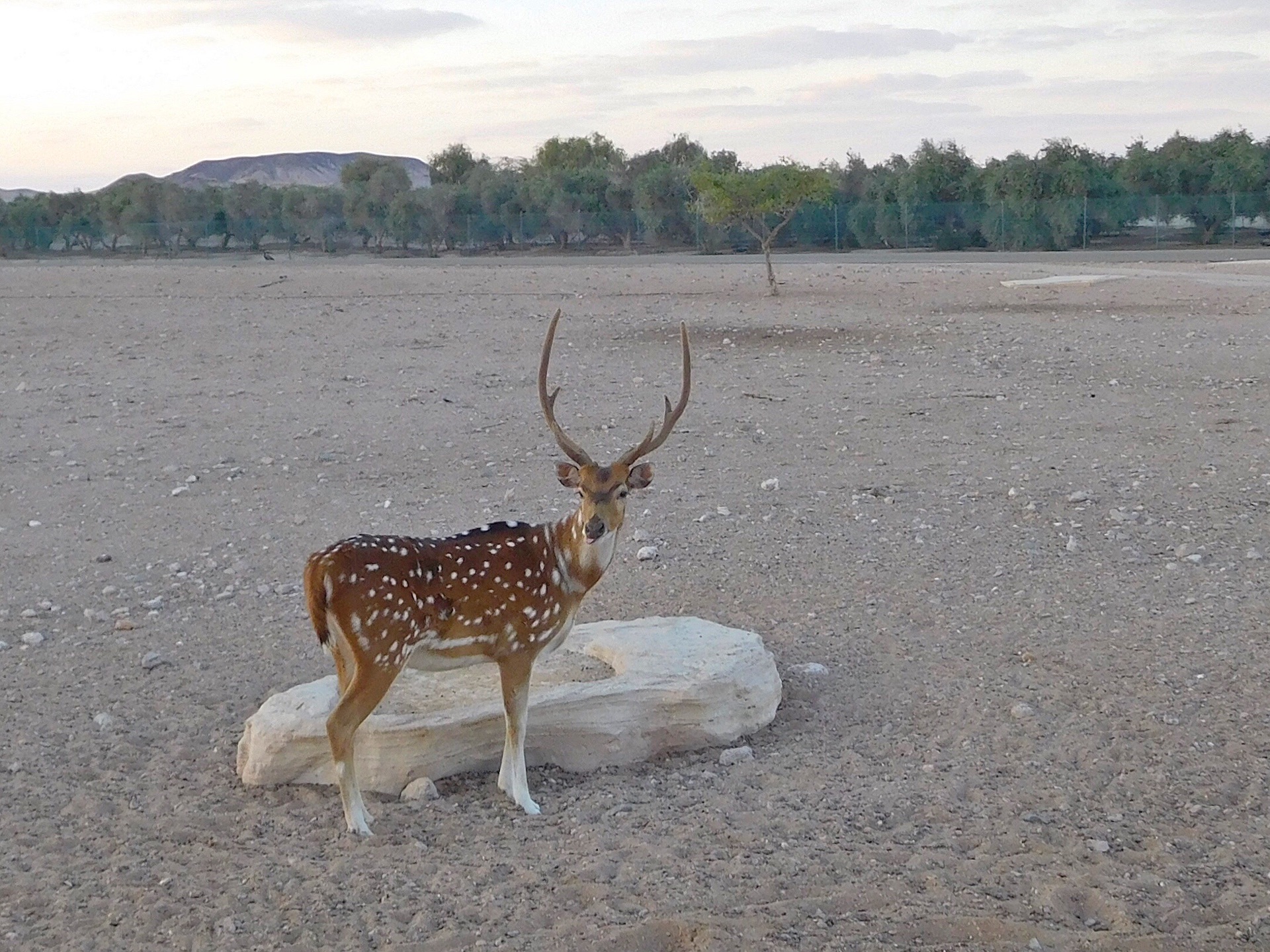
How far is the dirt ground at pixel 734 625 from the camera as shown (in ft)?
16.8

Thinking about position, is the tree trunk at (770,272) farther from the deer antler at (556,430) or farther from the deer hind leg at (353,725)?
the deer hind leg at (353,725)

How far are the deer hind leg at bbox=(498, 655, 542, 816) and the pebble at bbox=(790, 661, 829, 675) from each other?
1738 mm

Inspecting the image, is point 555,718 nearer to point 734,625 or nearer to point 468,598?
point 468,598

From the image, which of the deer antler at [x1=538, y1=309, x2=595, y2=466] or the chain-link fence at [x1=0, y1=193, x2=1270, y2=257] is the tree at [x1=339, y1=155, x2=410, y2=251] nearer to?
the chain-link fence at [x1=0, y1=193, x2=1270, y2=257]

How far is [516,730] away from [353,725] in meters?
0.69

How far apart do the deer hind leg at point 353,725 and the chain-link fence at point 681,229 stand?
48.2 meters

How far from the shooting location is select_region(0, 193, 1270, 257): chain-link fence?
2008 inches

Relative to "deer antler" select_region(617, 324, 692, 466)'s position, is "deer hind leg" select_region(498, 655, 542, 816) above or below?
below

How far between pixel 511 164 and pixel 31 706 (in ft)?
248

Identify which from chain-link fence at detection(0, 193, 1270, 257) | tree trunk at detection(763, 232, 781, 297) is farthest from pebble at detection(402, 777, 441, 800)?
chain-link fence at detection(0, 193, 1270, 257)

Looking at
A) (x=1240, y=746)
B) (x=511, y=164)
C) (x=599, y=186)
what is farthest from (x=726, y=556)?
(x=511, y=164)

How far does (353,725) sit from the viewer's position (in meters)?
5.69

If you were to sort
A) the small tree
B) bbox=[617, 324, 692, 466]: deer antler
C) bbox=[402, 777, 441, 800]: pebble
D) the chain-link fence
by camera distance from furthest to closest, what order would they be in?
the chain-link fence
the small tree
bbox=[617, 324, 692, 466]: deer antler
bbox=[402, 777, 441, 800]: pebble

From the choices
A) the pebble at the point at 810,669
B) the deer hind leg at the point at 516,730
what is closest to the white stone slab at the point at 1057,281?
the pebble at the point at 810,669
